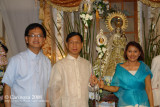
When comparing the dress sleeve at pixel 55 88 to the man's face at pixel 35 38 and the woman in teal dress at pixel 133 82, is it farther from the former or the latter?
the woman in teal dress at pixel 133 82

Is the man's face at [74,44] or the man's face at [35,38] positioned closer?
the man's face at [35,38]

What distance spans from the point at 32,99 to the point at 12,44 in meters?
2.22

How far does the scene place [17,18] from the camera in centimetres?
406

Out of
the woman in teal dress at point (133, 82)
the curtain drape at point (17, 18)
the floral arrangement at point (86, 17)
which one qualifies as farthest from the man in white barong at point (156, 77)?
the curtain drape at point (17, 18)

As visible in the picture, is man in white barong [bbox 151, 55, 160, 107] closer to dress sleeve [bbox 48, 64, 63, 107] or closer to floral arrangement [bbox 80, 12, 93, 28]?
floral arrangement [bbox 80, 12, 93, 28]

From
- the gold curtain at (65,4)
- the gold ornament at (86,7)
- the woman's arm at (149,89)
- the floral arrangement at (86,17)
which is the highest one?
the gold curtain at (65,4)

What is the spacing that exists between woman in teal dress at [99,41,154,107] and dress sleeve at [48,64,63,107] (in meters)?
0.52

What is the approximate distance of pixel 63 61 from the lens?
2.45 meters

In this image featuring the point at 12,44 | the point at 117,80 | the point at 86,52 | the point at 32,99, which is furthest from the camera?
the point at 12,44

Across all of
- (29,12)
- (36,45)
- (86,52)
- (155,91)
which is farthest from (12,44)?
(155,91)

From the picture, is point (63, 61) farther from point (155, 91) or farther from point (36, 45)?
point (155, 91)

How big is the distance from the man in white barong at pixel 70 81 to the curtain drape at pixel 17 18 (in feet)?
6.41

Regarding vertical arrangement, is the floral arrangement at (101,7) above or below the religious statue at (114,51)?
above

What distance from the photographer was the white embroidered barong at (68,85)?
89.1 inches
